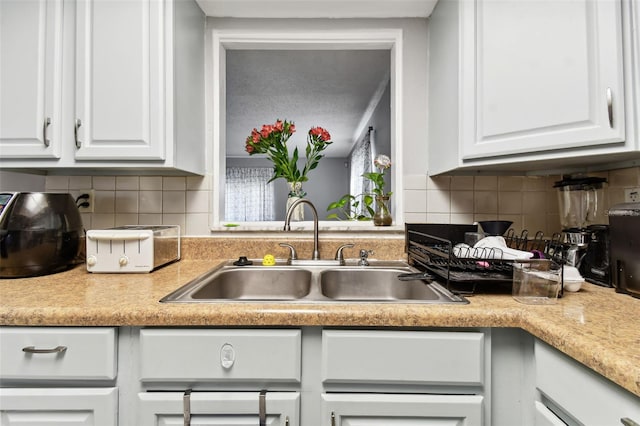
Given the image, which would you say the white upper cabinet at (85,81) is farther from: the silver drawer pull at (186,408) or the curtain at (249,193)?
the curtain at (249,193)

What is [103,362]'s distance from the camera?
759 millimetres

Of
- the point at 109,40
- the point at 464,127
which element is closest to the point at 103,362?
the point at 109,40

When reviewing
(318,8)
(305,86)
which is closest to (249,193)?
(305,86)

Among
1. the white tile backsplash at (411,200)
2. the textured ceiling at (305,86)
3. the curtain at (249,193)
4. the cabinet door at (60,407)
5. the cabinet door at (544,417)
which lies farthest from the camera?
the curtain at (249,193)

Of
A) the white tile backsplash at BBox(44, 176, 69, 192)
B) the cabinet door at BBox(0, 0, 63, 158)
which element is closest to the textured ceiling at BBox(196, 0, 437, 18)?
the cabinet door at BBox(0, 0, 63, 158)

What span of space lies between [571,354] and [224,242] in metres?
1.28

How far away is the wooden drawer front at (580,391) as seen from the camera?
20.5 inches

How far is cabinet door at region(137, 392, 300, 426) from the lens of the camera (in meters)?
0.75

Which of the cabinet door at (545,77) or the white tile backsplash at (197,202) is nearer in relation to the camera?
the cabinet door at (545,77)

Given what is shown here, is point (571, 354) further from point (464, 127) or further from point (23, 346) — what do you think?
point (23, 346)

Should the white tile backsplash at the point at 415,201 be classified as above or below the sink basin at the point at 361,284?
above

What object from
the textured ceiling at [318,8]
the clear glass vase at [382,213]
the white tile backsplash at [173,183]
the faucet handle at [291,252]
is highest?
the textured ceiling at [318,8]

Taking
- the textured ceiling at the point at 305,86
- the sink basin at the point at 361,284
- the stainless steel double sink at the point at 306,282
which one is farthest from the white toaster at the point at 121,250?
the textured ceiling at the point at 305,86

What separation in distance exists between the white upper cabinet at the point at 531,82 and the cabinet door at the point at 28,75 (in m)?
1.54
